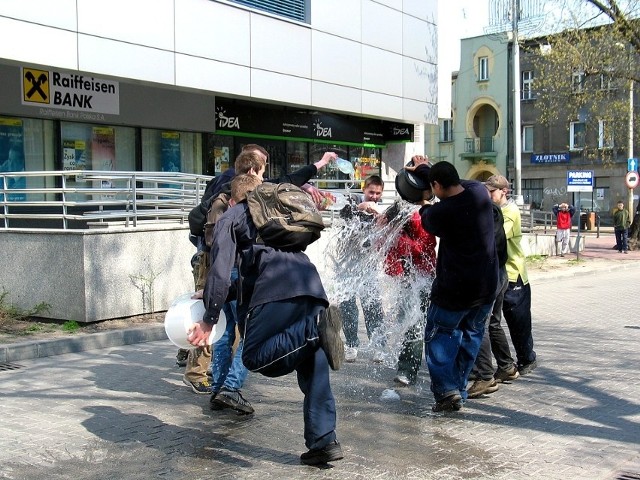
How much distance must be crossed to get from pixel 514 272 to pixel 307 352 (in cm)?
312

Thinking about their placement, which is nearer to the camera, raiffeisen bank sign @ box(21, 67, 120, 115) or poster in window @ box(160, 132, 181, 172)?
raiffeisen bank sign @ box(21, 67, 120, 115)

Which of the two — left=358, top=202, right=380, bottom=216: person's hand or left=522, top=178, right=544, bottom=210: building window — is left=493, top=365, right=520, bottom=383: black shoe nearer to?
left=358, top=202, right=380, bottom=216: person's hand

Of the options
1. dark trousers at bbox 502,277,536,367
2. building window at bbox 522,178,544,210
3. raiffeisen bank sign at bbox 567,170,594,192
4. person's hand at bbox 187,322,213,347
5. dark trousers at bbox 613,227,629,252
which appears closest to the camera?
person's hand at bbox 187,322,213,347

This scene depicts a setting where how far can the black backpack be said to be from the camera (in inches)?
199

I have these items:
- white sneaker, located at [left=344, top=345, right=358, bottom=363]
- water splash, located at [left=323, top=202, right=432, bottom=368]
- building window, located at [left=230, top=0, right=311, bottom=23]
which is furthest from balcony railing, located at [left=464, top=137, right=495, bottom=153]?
water splash, located at [left=323, top=202, right=432, bottom=368]

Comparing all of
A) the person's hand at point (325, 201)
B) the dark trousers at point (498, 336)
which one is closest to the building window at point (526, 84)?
the person's hand at point (325, 201)

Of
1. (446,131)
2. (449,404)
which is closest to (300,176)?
(449,404)

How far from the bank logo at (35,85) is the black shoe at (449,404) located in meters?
A: 11.8

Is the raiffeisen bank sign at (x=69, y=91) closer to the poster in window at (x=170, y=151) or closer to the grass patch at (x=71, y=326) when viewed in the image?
the poster in window at (x=170, y=151)

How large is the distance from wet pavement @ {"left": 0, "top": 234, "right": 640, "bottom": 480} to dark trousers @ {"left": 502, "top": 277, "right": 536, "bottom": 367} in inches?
14.1

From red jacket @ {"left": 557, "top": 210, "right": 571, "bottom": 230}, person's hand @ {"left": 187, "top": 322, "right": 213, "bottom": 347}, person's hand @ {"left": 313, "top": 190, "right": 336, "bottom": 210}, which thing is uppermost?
person's hand @ {"left": 313, "top": 190, "right": 336, "bottom": 210}

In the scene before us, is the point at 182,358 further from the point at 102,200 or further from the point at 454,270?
the point at 102,200

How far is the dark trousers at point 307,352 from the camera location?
16.1 feet

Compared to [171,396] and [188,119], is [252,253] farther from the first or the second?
[188,119]
